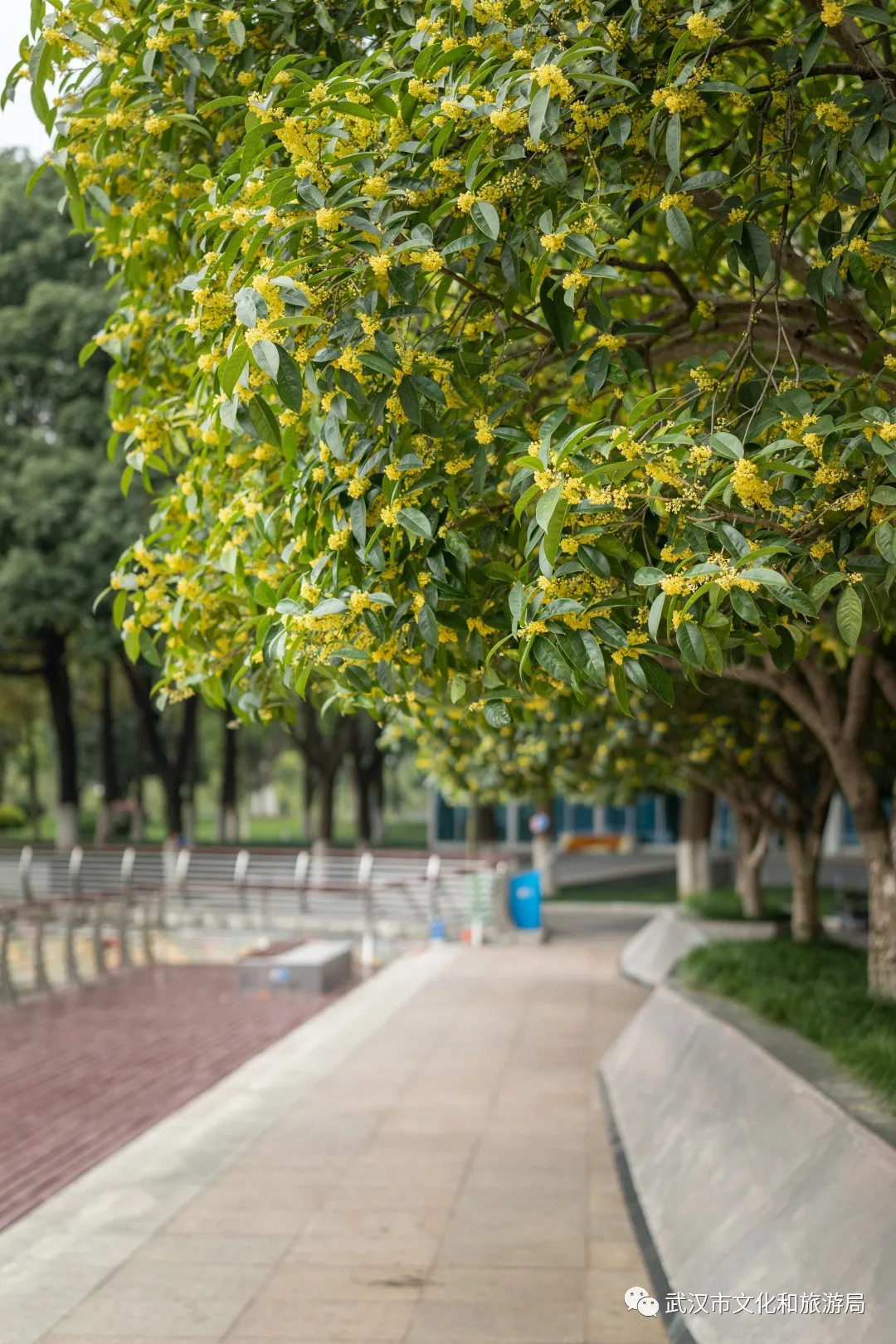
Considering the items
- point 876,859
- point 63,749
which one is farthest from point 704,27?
point 63,749

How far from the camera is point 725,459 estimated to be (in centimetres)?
394

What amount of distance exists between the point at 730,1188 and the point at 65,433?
23.0m

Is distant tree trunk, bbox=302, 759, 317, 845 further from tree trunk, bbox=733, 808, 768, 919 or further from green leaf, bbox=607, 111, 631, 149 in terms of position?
green leaf, bbox=607, 111, 631, 149

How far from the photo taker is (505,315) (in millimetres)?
4680

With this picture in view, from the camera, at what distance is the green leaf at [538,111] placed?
3.74 metres

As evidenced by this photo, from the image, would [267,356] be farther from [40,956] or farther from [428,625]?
[40,956]

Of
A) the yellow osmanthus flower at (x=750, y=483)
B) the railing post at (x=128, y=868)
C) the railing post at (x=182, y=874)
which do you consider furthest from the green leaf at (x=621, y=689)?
the railing post at (x=128, y=868)

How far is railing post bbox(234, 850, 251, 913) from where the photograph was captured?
2311 cm

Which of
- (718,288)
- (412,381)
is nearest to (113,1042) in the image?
(718,288)

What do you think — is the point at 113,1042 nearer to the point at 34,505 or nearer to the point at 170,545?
the point at 170,545

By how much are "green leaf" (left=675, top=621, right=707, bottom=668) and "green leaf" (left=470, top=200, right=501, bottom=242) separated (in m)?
1.17

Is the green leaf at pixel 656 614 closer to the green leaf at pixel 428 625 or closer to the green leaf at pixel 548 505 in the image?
the green leaf at pixel 548 505

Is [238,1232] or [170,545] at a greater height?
[170,545]

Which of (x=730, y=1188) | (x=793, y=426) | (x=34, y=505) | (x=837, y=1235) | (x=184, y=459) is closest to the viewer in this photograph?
(x=793, y=426)
